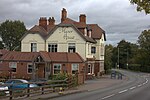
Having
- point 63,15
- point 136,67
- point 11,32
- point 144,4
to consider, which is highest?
point 11,32

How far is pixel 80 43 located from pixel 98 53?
34.4 ft

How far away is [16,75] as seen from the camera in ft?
180

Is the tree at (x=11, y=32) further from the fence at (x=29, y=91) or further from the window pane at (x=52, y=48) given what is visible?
the fence at (x=29, y=91)

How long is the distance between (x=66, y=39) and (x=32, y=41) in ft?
20.4

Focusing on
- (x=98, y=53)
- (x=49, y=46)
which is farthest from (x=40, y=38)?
(x=98, y=53)

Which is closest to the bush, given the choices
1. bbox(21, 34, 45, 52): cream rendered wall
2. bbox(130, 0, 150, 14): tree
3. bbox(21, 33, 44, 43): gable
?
bbox(21, 34, 45, 52): cream rendered wall

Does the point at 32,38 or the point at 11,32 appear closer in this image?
the point at 32,38

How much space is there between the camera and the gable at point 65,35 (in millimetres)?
59844

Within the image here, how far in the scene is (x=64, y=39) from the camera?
2395 inches

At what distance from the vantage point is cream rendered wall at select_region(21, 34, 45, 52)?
62094mm

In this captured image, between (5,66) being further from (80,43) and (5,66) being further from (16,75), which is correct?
(80,43)

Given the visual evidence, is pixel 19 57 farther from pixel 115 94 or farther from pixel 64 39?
pixel 115 94

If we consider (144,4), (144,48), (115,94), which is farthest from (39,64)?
(144,48)

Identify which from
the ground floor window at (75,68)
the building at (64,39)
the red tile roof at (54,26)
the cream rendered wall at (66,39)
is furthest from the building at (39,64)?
A: the red tile roof at (54,26)
